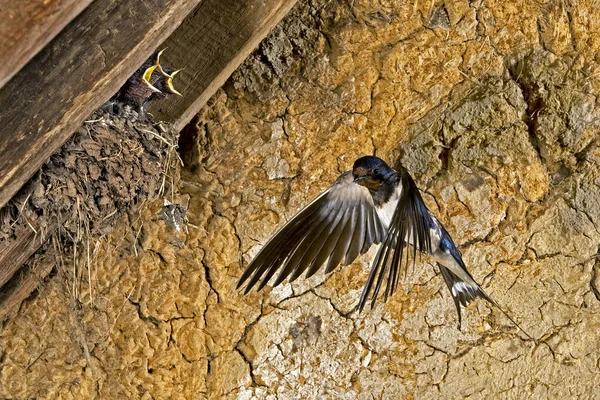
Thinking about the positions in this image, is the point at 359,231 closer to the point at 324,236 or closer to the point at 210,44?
the point at 324,236

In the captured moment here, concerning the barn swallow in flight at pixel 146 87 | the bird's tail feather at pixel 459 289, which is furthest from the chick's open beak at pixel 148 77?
the bird's tail feather at pixel 459 289

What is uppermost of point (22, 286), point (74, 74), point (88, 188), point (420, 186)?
point (420, 186)

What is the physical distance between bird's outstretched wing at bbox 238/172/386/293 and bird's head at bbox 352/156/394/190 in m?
0.13

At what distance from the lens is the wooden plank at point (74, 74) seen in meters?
2.07

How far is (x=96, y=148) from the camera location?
2.47 metres

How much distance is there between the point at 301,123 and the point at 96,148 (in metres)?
0.75

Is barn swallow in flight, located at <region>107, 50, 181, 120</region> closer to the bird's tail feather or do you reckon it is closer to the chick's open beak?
the chick's open beak

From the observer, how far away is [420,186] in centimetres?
295

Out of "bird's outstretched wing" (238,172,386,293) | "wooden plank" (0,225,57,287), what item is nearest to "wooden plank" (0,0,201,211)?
"wooden plank" (0,225,57,287)

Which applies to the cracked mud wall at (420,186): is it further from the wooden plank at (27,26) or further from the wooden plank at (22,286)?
the wooden plank at (27,26)

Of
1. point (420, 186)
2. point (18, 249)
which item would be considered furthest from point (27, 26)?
point (420, 186)

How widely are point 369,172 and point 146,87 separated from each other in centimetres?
70

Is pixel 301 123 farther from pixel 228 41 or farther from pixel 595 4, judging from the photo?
pixel 595 4

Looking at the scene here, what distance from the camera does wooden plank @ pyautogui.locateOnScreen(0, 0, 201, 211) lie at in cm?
207
